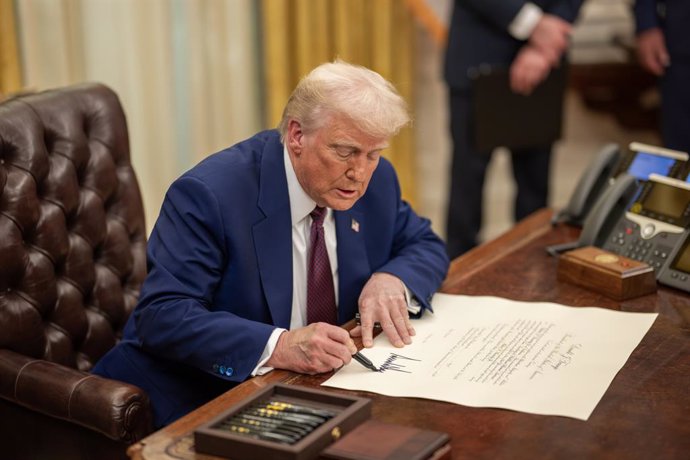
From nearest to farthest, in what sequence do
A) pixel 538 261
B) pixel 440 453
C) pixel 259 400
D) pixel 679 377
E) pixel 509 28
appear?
1. pixel 440 453
2. pixel 259 400
3. pixel 679 377
4. pixel 538 261
5. pixel 509 28

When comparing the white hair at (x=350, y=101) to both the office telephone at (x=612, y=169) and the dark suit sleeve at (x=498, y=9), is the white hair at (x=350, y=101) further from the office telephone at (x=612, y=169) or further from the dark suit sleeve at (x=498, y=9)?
the dark suit sleeve at (x=498, y=9)

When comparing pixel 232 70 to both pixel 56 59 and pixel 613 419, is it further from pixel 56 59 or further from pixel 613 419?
pixel 613 419

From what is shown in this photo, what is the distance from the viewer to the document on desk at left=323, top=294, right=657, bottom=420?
1905 millimetres

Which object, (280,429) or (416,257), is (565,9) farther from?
(280,429)

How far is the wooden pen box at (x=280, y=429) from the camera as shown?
1582mm

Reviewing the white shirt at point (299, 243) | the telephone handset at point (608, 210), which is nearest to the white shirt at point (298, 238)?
the white shirt at point (299, 243)

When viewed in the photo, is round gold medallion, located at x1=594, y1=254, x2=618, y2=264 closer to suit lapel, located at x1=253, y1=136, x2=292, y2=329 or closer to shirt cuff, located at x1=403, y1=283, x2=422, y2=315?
shirt cuff, located at x1=403, y1=283, x2=422, y2=315

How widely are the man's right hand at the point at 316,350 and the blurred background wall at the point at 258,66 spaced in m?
2.53

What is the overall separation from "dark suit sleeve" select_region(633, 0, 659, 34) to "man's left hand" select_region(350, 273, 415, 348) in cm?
253

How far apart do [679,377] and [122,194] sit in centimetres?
161

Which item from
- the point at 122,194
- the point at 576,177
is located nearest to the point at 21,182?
the point at 122,194

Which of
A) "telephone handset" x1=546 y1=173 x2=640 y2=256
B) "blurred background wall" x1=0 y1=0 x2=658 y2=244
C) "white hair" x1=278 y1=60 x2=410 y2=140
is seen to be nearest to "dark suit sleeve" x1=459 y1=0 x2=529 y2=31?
"blurred background wall" x1=0 y1=0 x2=658 y2=244

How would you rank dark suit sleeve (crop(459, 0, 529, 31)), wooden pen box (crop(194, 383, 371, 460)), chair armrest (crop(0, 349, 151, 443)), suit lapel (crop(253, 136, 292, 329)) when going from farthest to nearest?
1. dark suit sleeve (crop(459, 0, 529, 31))
2. suit lapel (crop(253, 136, 292, 329))
3. chair armrest (crop(0, 349, 151, 443))
4. wooden pen box (crop(194, 383, 371, 460))

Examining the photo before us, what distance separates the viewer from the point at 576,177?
248 inches
